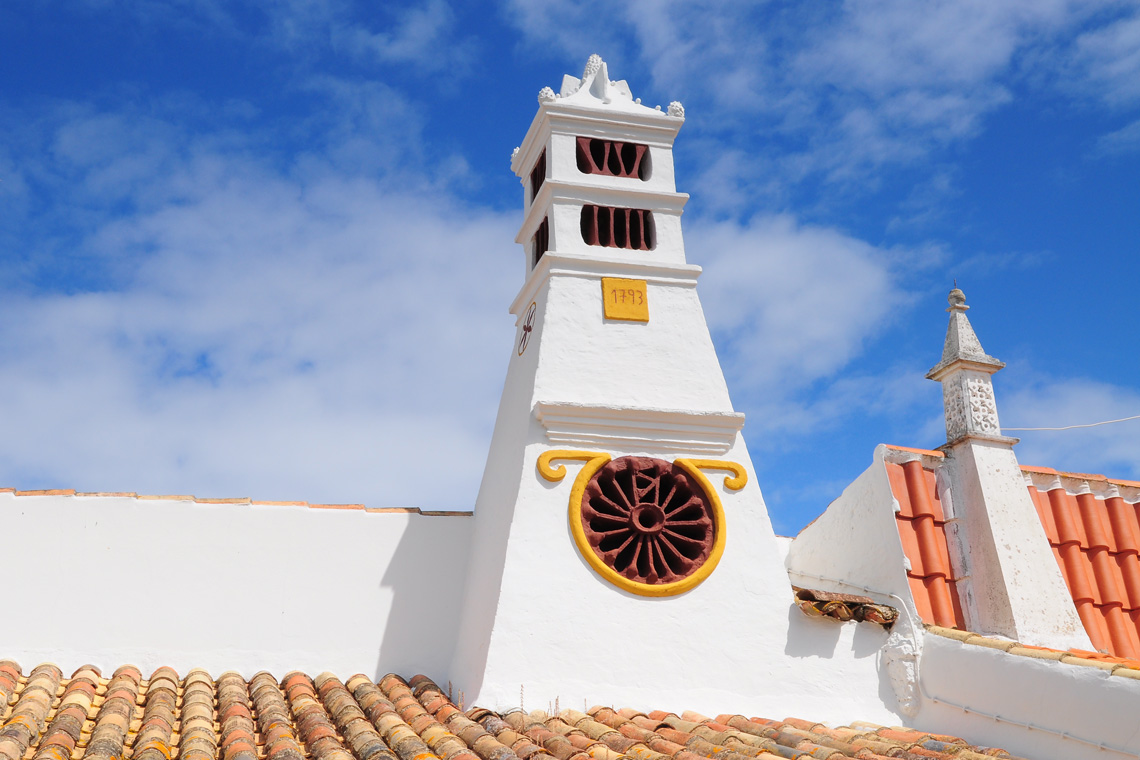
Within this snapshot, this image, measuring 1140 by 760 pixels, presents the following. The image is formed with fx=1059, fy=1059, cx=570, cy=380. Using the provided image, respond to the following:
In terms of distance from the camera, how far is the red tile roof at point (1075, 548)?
9.87 metres

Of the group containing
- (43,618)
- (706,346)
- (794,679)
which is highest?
(706,346)

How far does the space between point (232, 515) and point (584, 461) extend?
11.7 feet

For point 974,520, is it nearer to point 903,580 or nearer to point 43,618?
point 903,580

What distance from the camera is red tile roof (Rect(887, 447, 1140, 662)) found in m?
9.87

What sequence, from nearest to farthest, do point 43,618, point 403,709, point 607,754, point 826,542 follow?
point 607,754, point 403,709, point 43,618, point 826,542

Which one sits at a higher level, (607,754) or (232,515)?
(232,515)

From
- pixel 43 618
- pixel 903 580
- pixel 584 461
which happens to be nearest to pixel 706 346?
pixel 584 461

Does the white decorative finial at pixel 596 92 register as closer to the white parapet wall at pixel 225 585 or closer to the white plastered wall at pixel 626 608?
the white plastered wall at pixel 626 608

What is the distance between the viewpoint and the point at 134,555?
10102 millimetres

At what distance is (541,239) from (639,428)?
9.39 feet

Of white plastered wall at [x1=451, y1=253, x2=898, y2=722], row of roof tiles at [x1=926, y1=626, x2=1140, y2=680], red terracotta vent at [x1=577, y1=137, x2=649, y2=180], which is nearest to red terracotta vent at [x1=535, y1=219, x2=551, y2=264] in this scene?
red terracotta vent at [x1=577, y1=137, x2=649, y2=180]

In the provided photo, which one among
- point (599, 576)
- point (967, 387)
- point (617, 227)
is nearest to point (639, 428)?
point (599, 576)

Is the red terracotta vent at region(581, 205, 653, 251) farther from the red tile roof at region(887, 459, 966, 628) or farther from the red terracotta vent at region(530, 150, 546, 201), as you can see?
the red tile roof at region(887, 459, 966, 628)

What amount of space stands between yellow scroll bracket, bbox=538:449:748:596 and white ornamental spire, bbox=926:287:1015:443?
2.30 metres
